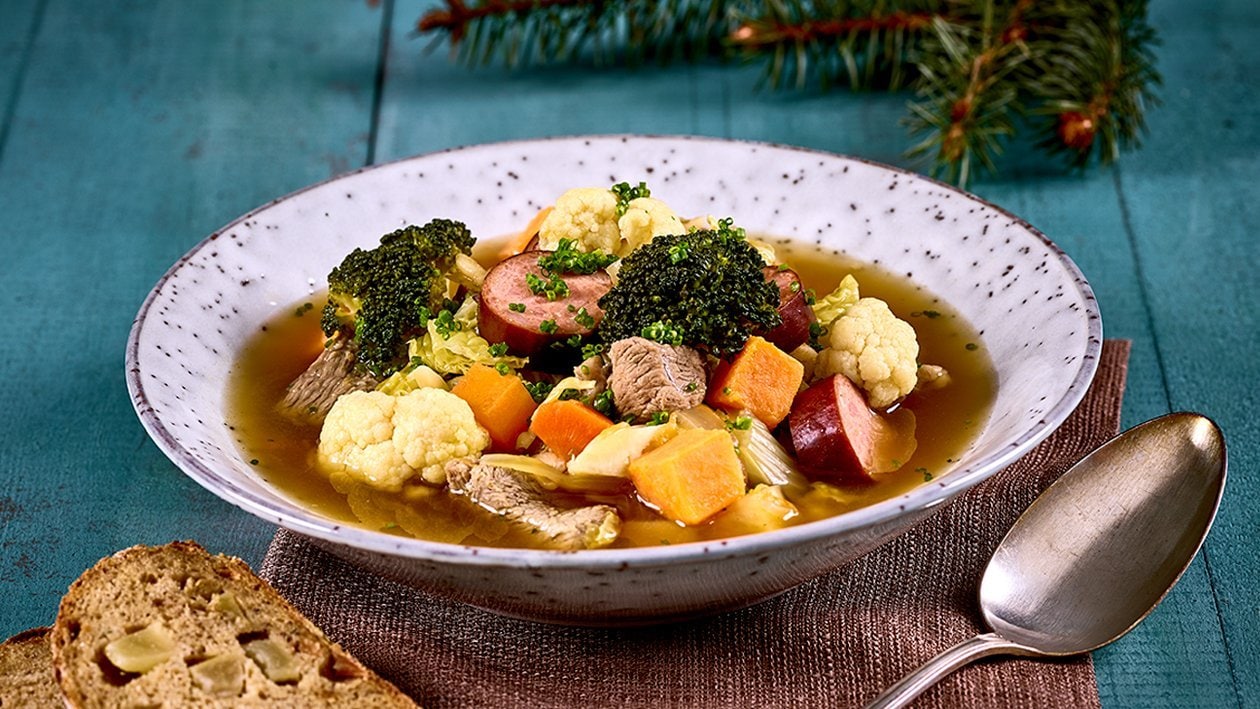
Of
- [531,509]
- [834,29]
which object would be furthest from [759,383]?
[834,29]

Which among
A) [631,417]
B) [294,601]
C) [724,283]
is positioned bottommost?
[294,601]

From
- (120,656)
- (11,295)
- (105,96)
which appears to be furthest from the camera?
(105,96)

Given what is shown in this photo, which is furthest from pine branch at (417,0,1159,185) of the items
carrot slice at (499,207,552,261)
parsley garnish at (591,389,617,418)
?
parsley garnish at (591,389,617,418)

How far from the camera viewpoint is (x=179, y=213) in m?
5.27

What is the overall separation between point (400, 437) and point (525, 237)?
44.0 inches

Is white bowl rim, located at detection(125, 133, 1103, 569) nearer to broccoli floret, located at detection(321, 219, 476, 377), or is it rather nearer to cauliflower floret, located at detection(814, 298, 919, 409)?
cauliflower floret, located at detection(814, 298, 919, 409)

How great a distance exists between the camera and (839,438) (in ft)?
10.2

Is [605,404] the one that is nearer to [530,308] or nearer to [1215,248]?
[530,308]

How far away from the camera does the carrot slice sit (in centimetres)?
403

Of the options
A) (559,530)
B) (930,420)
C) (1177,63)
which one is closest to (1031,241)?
(930,420)

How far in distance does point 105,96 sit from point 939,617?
456 centimetres

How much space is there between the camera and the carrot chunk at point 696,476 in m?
2.91

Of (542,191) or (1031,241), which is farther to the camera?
(542,191)

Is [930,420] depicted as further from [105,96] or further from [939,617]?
[105,96]
